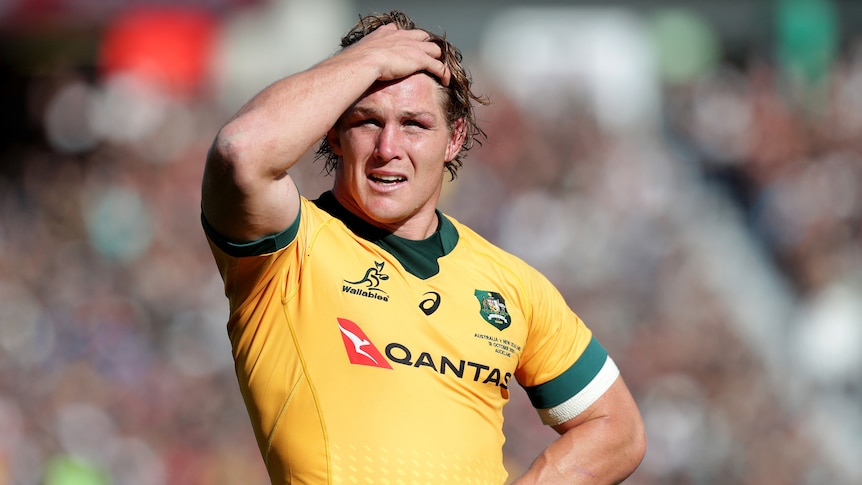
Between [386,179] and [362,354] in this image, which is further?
[386,179]

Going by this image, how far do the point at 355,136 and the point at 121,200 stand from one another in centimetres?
1056

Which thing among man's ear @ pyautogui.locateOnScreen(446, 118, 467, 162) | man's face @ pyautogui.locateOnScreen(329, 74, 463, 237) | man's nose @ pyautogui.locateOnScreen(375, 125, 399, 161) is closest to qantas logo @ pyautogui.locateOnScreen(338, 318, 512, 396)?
man's face @ pyautogui.locateOnScreen(329, 74, 463, 237)

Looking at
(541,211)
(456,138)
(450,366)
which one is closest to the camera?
(450,366)

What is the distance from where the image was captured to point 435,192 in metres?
3.78

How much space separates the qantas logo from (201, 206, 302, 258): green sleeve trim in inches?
12.2

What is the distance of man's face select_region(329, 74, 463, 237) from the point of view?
11.6 ft

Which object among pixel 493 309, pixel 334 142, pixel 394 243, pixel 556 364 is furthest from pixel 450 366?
pixel 334 142

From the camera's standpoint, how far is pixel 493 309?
3.70 m

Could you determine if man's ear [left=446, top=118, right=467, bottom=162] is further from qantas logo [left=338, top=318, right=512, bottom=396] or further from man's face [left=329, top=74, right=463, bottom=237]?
qantas logo [left=338, top=318, right=512, bottom=396]

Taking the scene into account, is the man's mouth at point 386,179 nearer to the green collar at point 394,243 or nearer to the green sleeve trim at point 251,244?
the green collar at point 394,243

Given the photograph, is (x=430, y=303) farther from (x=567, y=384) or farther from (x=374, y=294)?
(x=567, y=384)

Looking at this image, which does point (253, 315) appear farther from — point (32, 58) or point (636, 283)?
point (32, 58)

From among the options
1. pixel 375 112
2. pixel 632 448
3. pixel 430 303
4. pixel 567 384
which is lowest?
pixel 632 448

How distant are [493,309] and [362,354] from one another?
1.78 ft
